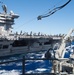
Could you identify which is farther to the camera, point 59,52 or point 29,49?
point 29,49

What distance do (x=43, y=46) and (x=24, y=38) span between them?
1093 centimetres

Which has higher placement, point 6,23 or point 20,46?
point 6,23

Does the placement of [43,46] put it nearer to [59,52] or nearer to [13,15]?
[13,15]

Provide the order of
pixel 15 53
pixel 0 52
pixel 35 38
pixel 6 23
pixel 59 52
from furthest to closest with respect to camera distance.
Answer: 1. pixel 6 23
2. pixel 35 38
3. pixel 15 53
4. pixel 0 52
5. pixel 59 52

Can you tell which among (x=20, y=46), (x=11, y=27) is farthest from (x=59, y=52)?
(x=11, y=27)

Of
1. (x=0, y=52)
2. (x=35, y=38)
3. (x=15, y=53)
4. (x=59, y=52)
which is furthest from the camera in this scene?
(x=35, y=38)

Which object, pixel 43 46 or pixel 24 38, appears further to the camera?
pixel 43 46

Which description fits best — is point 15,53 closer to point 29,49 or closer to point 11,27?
point 29,49

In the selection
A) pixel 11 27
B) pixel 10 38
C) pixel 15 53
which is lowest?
pixel 15 53

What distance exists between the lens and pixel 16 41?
2047 inches

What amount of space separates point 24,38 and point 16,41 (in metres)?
2.63

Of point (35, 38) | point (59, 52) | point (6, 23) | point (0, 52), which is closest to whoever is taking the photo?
point (59, 52)

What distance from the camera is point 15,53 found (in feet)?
163

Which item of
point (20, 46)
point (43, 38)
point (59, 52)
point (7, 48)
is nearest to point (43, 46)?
point (43, 38)
